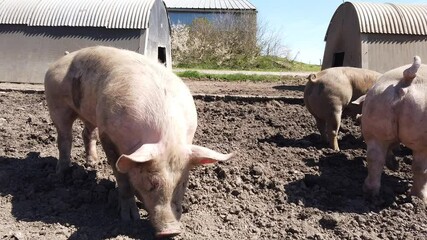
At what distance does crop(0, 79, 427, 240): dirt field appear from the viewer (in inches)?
158

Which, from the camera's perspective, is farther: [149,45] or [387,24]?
[149,45]

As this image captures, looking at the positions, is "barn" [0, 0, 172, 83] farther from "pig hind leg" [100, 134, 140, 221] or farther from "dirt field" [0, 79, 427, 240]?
"pig hind leg" [100, 134, 140, 221]

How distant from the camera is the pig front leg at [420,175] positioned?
4.58 meters

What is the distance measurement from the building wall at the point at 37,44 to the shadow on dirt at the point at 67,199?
849 cm

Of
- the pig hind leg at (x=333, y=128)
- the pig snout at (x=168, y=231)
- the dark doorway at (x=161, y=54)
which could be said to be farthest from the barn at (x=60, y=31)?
the pig snout at (x=168, y=231)

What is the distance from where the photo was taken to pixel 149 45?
549 inches

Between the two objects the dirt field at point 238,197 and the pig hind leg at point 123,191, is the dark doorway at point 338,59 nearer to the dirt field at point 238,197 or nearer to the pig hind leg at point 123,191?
the dirt field at point 238,197

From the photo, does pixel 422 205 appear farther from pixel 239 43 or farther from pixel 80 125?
pixel 239 43

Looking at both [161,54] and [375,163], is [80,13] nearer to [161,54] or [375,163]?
[161,54]

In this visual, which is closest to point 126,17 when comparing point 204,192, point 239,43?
point 204,192

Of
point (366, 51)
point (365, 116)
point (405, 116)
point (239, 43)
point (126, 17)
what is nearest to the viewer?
point (405, 116)

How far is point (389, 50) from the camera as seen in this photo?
41.3 feet

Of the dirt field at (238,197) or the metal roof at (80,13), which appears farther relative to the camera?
the metal roof at (80,13)

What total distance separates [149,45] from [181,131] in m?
10.5
